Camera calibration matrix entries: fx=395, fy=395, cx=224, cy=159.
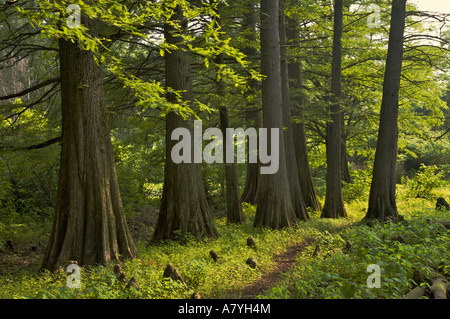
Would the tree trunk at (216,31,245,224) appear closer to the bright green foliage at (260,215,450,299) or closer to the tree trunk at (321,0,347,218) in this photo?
the tree trunk at (321,0,347,218)

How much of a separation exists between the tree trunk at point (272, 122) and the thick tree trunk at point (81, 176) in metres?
5.61

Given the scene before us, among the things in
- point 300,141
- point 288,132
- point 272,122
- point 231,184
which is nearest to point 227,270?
point 231,184

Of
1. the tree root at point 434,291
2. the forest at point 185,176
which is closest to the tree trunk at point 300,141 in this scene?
the forest at point 185,176

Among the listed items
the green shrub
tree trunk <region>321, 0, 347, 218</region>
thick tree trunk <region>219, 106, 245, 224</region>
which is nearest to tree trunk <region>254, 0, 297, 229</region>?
thick tree trunk <region>219, 106, 245, 224</region>

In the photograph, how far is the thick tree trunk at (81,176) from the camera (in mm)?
7582

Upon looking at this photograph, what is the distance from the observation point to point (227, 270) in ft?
24.7

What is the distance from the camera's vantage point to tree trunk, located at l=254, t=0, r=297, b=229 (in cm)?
1220

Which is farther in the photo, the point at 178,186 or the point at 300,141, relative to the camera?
the point at 300,141

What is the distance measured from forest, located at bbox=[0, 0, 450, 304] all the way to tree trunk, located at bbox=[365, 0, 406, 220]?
42mm

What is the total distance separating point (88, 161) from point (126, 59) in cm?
556

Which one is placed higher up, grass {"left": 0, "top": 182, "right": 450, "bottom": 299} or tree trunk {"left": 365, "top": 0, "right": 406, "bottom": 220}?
tree trunk {"left": 365, "top": 0, "right": 406, "bottom": 220}

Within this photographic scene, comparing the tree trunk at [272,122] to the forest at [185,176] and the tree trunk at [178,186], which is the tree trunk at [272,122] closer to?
the forest at [185,176]

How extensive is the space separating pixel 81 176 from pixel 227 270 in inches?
132

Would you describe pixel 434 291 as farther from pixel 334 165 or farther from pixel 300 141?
pixel 300 141
